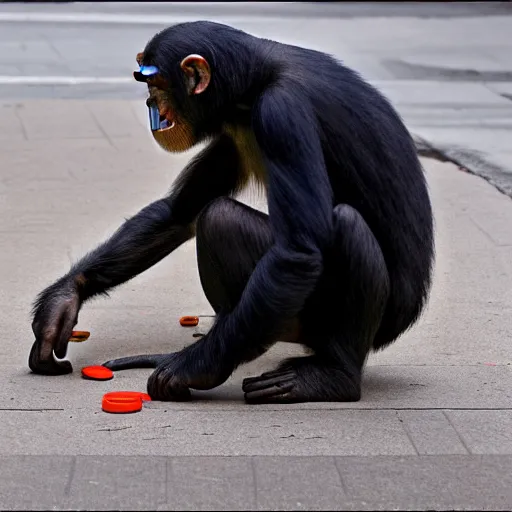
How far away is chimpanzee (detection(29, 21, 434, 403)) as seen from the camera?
4.27 m

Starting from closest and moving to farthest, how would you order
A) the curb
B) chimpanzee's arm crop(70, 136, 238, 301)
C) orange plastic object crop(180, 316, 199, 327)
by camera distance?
chimpanzee's arm crop(70, 136, 238, 301)
orange plastic object crop(180, 316, 199, 327)
the curb

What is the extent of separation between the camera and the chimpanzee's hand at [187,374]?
4422 mm

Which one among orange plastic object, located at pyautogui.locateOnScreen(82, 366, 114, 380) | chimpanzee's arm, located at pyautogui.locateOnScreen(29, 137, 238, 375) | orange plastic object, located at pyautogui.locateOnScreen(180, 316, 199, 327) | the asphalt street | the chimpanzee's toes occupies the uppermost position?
chimpanzee's arm, located at pyautogui.locateOnScreen(29, 137, 238, 375)

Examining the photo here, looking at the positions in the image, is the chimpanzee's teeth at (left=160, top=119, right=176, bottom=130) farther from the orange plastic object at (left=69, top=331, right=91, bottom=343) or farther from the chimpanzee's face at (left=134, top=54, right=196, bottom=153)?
the orange plastic object at (left=69, top=331, right=91, bottom=343)

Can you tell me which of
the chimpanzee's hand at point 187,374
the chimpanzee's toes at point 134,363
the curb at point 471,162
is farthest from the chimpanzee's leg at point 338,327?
the curb at point 471,162

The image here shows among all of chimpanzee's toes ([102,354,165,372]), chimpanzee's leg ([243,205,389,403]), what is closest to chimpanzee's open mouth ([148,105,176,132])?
chimpanzee's leg ([243,205,389,403])

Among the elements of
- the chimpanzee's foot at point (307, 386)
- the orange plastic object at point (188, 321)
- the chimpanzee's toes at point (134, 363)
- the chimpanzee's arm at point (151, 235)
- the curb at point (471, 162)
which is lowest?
the curb at point (471, 162)

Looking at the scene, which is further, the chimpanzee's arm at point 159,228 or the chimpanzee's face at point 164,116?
the chimpanzee's arm at point 159,228

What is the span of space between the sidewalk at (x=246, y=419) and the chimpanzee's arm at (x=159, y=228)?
32cm

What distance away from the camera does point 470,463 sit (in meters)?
3.93

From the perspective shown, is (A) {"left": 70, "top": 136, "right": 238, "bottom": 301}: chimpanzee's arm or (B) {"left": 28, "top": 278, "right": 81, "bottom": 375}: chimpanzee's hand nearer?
(B) {"left": 28, "top": 278, "right": 81, "bottom": 375}: chimpanzee's hand

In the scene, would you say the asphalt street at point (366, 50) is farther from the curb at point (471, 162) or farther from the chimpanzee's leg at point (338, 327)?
the chimpanzee's leg at point (338, 327)

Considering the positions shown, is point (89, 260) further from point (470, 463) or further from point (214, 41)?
point (470, 463)

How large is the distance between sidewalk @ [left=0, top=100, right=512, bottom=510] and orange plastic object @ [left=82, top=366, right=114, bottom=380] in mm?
32
